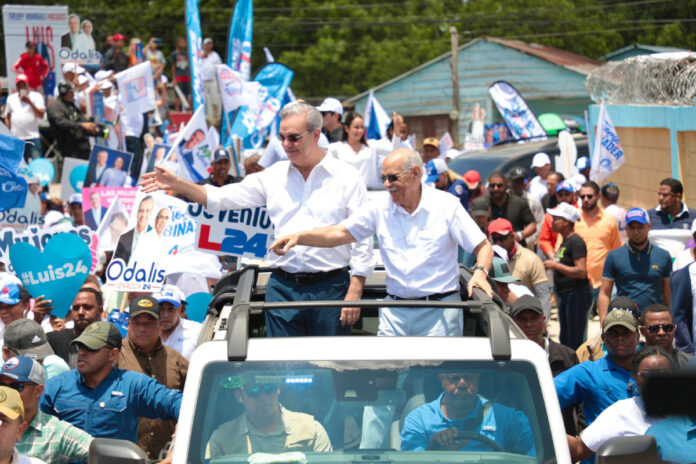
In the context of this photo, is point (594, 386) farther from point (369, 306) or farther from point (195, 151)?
point (195, 151)

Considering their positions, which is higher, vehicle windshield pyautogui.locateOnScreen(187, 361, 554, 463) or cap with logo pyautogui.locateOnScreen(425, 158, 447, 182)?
vehicle windshield pyautogui.locateOnScreen(187, 361, 554, 463)

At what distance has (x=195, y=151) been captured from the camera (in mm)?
11203

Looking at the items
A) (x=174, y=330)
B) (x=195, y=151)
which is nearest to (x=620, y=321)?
(x=174, y=330)

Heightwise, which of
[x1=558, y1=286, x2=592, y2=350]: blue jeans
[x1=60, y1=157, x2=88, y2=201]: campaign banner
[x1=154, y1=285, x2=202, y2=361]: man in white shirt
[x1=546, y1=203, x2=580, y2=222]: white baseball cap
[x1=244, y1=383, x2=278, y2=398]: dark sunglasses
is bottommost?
[x1=558, y1=286, x2=592, y2=350]: blue jeans

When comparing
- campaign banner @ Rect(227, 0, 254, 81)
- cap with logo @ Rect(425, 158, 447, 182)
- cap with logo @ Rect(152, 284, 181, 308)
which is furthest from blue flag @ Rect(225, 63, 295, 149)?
cap with logo @ Rect(152, 284, 181, 308)

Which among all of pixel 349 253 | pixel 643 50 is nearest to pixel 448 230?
pixel 349 253

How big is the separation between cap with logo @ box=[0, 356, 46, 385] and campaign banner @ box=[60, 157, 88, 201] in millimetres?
8525

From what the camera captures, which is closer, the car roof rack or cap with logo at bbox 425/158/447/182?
the car roof rack

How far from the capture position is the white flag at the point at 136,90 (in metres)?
14.4

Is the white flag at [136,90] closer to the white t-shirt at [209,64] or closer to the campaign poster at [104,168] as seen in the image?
the campaign poster at [104,168]

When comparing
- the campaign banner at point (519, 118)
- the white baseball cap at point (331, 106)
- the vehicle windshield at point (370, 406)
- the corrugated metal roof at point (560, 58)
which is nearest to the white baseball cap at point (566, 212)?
the white baseball cap at point (331, 106)

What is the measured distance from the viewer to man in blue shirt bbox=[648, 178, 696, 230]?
9.81 metres

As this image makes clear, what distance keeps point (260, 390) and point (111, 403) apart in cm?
168

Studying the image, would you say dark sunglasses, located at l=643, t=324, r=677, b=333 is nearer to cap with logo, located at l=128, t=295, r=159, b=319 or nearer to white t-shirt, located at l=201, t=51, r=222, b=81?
cap with logo, located at l=128, t=295, r=159, b=319
